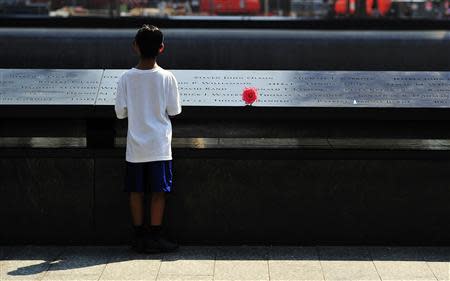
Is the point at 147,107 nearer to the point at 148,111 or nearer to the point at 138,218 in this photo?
the point at 148,111

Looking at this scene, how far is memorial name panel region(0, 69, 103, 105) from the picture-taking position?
494 cm

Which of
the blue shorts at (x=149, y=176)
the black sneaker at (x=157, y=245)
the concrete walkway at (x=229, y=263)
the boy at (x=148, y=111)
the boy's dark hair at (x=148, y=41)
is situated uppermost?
the boy's dark hair at (x=148, y=41)

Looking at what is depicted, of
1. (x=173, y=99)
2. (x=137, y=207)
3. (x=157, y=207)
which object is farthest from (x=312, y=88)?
(x=137, y=207)

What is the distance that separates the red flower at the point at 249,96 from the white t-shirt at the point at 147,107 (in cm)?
54

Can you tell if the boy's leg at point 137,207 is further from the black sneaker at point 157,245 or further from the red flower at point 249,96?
the red flower at point 249,96

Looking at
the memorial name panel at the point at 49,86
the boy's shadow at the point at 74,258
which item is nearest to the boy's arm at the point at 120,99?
the memorial name panel at the point at 49,86

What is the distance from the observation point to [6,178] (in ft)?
16.2

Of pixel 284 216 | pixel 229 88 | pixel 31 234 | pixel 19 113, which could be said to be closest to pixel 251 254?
pixel 284 216

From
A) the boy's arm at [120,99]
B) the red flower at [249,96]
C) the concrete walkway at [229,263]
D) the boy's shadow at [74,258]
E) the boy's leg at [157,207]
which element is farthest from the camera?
the red flower at [249,96]

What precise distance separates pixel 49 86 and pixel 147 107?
933 millimetres

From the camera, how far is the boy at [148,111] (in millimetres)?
4562

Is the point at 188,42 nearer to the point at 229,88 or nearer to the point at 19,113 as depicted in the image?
the point at 229,88

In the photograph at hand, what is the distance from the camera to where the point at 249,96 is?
4.93 m

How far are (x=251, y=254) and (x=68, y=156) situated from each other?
1.39 metres
